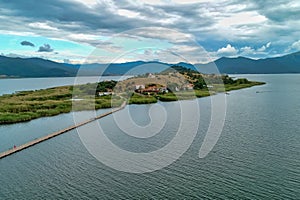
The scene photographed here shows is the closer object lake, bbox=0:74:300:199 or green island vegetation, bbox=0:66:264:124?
lake, bbox=0:74:300:199

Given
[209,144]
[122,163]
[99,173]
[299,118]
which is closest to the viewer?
[99,173]

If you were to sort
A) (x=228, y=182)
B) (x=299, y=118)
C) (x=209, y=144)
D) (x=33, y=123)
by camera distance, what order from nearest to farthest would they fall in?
1. (x=228, y=182)
2. (x=209, y=144)
3. (x=299, y=118)
4. (x=33, y=123)

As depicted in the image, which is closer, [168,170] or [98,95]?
[168,170]

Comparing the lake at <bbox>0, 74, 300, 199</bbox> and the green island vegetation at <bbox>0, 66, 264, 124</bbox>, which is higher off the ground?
the green island vegetation at <bbox>0, 66, 264, 124</bbox>

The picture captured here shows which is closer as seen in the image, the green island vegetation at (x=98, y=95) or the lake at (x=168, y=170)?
the lake at (x=168, y=170)

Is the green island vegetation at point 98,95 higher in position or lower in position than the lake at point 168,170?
higher

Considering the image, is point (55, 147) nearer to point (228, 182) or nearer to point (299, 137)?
point (228, 182)

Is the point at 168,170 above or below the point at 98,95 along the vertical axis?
below

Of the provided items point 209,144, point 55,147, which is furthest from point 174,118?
point 55,147
